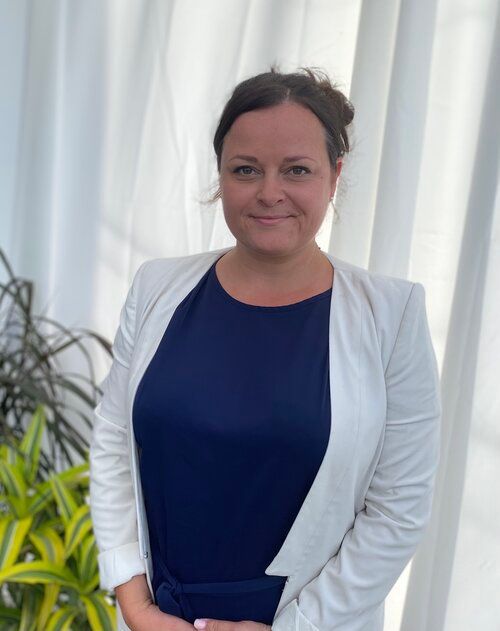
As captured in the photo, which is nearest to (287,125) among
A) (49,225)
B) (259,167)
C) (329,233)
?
(259,167)

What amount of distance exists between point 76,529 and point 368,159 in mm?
979

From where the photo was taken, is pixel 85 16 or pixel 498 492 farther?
pixel 85 16

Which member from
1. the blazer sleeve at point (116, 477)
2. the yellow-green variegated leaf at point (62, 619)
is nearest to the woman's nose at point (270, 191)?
the blazer sleeve at point (116, 477)

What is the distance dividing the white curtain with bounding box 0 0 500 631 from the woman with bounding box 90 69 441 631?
28cm

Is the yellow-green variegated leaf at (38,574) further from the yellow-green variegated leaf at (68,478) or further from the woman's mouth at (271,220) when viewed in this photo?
the woman's mouth at (271,220)

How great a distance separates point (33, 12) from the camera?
2090 millimetres

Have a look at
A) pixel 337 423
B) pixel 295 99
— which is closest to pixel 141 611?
pixel 337 423

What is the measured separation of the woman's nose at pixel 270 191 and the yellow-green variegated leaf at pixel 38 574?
0.98m

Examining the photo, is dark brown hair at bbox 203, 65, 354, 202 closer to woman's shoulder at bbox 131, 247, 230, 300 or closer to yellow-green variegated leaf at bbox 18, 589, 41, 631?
woman's shoulder at bbox 131, 247, 230, 300

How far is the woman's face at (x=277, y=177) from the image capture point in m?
1.02

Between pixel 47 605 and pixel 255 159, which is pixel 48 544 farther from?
pixel 255 159

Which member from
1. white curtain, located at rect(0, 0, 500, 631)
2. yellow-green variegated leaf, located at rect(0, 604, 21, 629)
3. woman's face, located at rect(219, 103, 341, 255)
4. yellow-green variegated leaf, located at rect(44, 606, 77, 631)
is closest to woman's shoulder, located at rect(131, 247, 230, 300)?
woman's face, located at rect(219, 103, 341, 255)

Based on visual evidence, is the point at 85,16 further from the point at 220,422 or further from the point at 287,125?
the point at 220,422

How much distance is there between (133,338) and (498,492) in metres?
0.68
